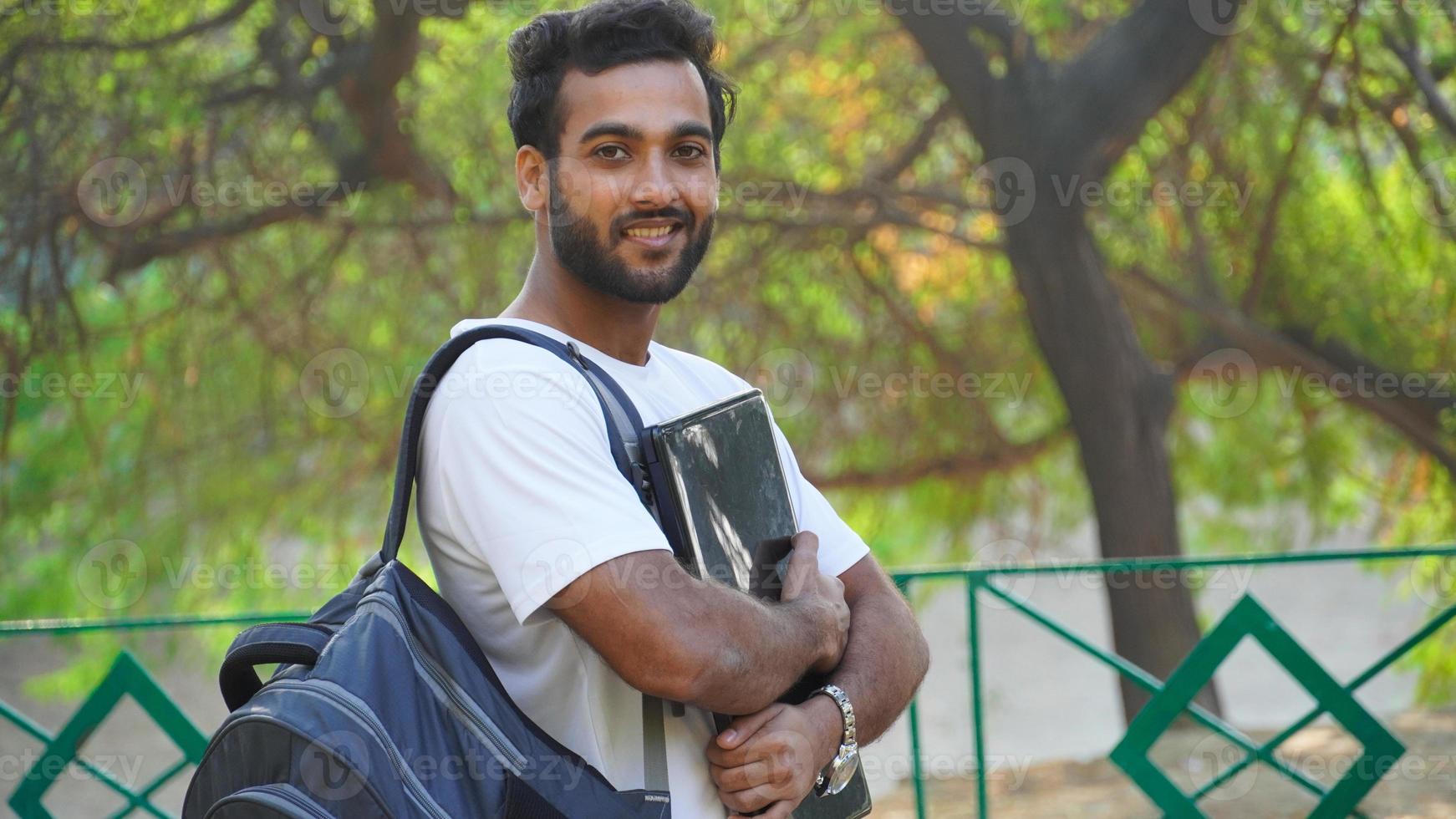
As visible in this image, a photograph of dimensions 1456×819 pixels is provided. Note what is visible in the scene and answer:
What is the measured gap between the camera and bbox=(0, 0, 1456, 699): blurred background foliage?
6.26m

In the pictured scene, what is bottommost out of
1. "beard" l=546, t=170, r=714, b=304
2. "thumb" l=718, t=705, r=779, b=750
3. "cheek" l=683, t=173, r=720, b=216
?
"thumb" l=718, t=705, r=779, b=750

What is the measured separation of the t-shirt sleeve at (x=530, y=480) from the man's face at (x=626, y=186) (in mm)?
→ 262

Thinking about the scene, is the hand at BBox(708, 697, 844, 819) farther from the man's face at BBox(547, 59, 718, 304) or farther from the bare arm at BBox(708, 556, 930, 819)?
the man's face at BBox(547, 59, 718, 304)

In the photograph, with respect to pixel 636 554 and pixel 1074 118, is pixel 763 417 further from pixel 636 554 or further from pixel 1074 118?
pixel 1074 118

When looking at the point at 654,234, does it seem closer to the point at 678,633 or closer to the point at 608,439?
the point at 608,439

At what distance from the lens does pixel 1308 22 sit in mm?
6543

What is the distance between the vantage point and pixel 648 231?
1763 mm

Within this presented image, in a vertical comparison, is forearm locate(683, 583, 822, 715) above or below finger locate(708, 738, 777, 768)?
above

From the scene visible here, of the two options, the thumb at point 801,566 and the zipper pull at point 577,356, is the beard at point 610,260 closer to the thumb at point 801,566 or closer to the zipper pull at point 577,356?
the zipper pull at point 577,356

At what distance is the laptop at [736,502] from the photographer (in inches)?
61.7

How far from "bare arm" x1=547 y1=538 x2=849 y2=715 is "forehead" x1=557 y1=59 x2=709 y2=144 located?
2.02 feet

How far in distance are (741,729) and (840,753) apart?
0.18 metres

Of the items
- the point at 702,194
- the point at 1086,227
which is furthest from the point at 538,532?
the point at 1086,227

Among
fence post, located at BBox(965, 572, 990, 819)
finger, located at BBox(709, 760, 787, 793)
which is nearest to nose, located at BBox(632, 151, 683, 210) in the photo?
finger, located at BBox(709, 760, 787, 793)
